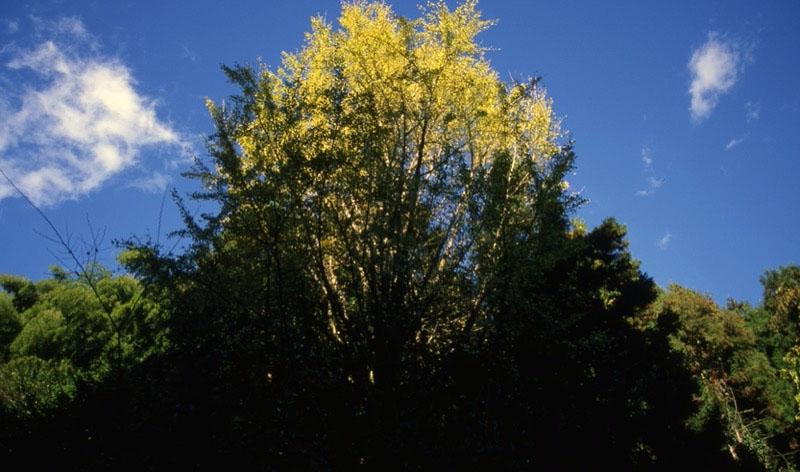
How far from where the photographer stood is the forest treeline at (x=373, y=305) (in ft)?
19.4

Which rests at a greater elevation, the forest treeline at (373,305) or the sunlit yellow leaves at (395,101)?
the sunlit yellow leaves at (395,101)

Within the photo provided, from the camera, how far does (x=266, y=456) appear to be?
5.66 meters

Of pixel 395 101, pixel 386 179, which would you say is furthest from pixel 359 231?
pixel 395 101

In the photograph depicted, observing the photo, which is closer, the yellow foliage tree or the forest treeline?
the forest treeline

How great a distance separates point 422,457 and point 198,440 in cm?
316

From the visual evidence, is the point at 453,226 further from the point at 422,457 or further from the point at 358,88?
the point at 422,457

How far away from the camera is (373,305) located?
7891 millimetres

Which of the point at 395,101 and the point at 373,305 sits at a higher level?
the point at 395,101

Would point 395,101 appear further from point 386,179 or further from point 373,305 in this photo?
point 373,305

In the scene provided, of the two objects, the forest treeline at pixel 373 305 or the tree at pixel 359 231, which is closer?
the forest treeline at pixel 373 305

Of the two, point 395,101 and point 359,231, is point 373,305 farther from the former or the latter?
point 395,101

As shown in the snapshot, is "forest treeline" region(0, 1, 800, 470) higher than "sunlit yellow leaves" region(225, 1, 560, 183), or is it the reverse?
"sunlit yellow leaves" region(225, 1, 560, 183)

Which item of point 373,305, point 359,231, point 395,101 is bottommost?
point 373,305

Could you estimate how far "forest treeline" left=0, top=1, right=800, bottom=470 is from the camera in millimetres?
5922
